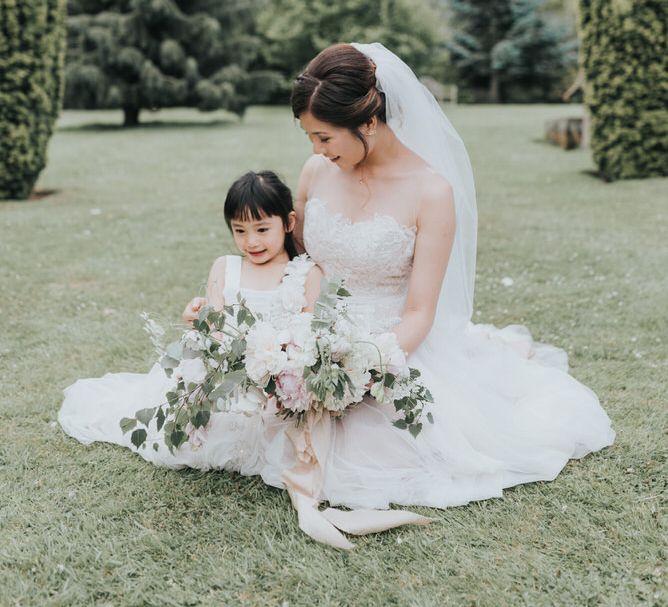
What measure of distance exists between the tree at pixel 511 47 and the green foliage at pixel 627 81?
24.6 meters

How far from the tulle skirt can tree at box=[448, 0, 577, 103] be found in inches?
1277

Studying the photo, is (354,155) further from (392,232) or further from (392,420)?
(392,420)

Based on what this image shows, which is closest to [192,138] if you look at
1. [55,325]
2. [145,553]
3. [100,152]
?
[100,152]

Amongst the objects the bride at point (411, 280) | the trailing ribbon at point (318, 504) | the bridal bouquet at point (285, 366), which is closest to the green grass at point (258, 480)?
the trailing ribbon at point (318, 504)

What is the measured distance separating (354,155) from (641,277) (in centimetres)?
381

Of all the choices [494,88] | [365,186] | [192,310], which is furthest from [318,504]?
[494,88]

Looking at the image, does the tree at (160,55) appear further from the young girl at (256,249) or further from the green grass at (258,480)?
the young girl at (256,249)

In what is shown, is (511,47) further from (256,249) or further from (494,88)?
(256,249)

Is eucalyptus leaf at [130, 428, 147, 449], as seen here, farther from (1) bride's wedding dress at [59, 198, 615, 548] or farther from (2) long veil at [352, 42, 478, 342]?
(2) long veil at [352, 42, 478, 342]

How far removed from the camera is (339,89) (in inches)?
119

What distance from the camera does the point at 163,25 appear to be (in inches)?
784

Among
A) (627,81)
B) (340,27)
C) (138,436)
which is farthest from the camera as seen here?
(340,27)

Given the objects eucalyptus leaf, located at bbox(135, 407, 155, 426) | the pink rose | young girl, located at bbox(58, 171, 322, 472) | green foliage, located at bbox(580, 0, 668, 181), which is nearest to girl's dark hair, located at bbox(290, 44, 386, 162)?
young girl, located at bbox(58, 171, 322, 472)

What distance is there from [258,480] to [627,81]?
9022 mm
